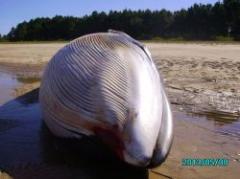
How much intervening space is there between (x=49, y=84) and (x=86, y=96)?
0.67 meters

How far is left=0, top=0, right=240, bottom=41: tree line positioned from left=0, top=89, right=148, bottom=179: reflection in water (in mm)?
38831

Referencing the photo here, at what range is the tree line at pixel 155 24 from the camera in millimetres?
46625

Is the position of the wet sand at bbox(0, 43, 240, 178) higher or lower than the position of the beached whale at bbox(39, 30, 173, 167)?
lower

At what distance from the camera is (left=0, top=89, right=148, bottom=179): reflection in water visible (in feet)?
12.7

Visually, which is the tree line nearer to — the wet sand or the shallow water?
the wet sand

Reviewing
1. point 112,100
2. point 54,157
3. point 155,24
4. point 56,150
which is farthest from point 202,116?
point 155,24

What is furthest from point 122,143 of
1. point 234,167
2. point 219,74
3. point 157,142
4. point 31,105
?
point 219,74

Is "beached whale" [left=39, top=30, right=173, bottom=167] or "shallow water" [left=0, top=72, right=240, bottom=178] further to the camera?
"shallow water" [left=0, top=72, right=240, bottom=178]
